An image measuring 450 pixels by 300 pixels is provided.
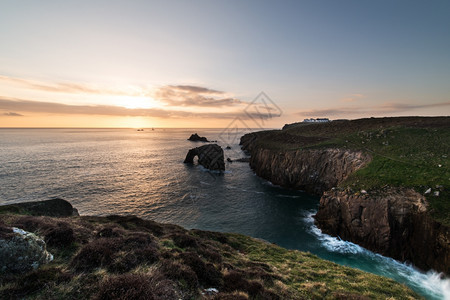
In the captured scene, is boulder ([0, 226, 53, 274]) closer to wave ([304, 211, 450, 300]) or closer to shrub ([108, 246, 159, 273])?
shrub ([108, 246, 159, 273])

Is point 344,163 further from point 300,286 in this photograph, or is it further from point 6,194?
point 6,194

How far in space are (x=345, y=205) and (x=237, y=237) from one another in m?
17.3

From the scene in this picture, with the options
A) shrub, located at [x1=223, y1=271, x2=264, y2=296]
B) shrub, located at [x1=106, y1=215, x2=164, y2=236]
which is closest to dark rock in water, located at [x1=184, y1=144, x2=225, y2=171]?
shrub, located at [x1=106, y1=215, x2=164, y2=236]

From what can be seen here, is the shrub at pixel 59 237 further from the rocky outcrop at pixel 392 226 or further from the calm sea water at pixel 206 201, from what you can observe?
the rocky outcrop at pixel 392 226

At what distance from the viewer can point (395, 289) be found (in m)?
14.3

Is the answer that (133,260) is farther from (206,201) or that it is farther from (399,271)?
(206,201)

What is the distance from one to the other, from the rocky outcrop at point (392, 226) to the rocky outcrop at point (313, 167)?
13.1 meters

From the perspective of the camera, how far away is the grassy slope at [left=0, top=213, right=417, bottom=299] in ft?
A: 23.0

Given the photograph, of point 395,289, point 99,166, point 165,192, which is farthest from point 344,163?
point 99,166

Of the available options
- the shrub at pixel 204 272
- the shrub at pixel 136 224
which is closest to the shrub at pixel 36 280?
the shrub at pixel 204 272

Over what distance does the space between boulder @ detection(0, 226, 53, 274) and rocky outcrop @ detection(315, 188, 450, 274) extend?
32902 mm

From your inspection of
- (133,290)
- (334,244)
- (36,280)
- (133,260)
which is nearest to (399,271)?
(334,244)

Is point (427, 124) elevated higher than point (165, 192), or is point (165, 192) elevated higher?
point (427, 124)

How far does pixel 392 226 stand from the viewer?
23.1 m
